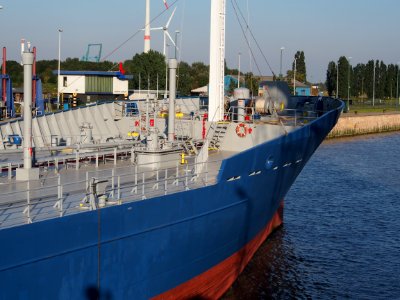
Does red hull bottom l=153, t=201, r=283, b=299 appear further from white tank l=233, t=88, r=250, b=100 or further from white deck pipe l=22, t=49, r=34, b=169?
white tank l=233, t=88, r=250, b=100

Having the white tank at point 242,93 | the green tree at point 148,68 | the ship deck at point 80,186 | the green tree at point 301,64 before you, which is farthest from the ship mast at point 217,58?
the green tree at point 301,64

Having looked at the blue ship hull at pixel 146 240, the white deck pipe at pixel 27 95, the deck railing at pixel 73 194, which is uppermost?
the white deck pipe at pixel 27 95

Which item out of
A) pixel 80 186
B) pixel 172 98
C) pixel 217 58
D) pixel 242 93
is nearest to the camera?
pixel 80 186

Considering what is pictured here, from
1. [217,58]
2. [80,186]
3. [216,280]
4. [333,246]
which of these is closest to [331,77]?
[333,246]

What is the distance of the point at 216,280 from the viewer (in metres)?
17.8

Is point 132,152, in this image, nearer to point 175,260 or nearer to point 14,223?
point 175,260

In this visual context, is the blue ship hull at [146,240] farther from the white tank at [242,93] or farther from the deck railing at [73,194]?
the white tank at [242,93]

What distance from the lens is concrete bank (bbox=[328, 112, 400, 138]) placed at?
8225 centimetres

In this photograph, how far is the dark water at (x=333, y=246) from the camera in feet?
65.5

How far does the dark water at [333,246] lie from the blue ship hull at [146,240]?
88.2 inches

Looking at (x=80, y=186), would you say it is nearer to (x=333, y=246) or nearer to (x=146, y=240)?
(x=146, y=240)

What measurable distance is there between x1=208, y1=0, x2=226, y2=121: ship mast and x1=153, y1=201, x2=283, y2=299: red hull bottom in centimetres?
534

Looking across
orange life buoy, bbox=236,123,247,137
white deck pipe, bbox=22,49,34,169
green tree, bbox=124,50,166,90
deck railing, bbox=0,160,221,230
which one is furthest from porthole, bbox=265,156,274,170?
green tree, bbox=124,50,166,90

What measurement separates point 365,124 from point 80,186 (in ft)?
259
